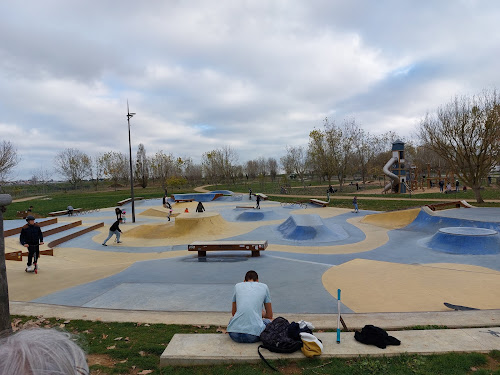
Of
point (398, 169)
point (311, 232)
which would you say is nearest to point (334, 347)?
point (311, 232)

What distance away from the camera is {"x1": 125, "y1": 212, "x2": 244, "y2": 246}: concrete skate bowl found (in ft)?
55.6

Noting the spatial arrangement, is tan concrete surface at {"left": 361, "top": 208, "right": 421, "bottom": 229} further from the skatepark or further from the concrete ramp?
the concrete ramp

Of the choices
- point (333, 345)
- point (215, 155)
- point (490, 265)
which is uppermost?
point (215, 155)

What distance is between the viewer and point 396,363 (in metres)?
4.21

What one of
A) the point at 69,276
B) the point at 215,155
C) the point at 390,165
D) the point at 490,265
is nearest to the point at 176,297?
the point at 69,276

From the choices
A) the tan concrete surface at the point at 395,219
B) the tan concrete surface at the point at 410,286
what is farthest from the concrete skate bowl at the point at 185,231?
the tan concrete surface at the point at 410,286

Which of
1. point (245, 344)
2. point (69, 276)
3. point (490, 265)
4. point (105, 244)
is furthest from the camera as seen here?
point (105, 244)

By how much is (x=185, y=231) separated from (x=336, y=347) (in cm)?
1382

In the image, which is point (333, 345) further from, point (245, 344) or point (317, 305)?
point (317, 305)

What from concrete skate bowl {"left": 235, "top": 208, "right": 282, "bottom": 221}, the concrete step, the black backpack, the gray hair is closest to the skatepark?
the concrete step

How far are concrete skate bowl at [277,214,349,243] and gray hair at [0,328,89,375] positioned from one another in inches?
568

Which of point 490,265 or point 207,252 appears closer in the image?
point 490,265

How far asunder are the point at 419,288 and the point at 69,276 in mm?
10362

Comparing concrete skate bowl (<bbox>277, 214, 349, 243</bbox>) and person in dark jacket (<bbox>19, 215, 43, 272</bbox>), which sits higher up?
person in dark jacket (<bbox>19, 215, 43, 272</bbox>)
